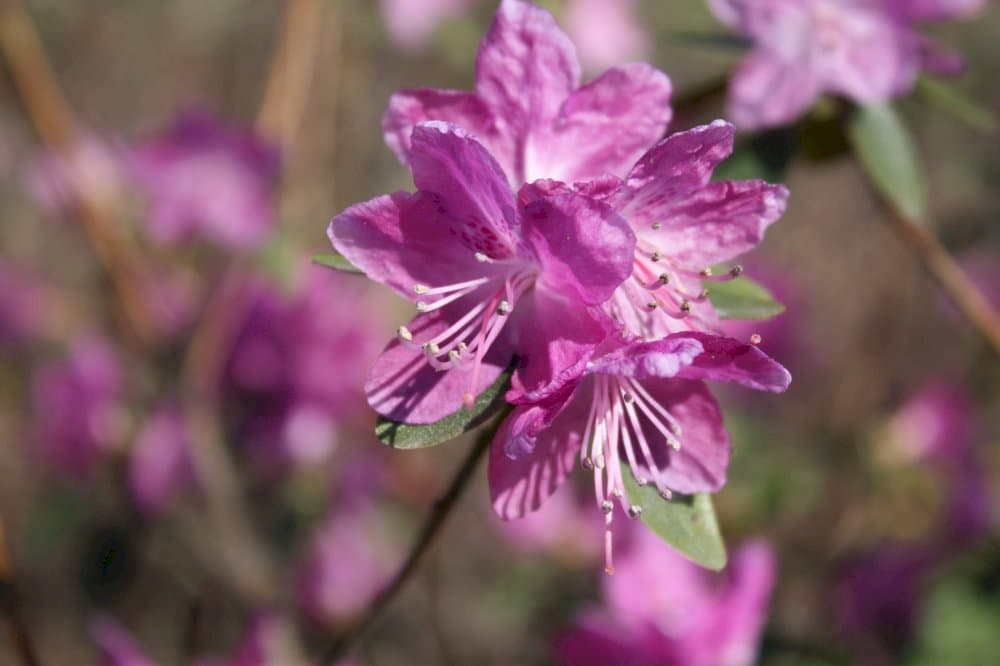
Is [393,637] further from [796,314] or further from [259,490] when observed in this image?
[796,314]

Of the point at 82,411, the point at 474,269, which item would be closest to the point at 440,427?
the point at 474,269

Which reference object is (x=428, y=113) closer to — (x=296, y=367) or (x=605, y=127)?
(x=605, y=127)

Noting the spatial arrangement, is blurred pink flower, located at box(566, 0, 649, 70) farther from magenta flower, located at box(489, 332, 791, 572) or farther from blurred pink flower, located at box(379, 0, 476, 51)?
magenta flower, located at box(489, 332, 791, 572)

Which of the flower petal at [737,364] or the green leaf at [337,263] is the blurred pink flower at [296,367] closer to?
the green leaf at [337,263]

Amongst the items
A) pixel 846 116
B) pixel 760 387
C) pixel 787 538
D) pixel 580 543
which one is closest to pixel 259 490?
pixel 580 543

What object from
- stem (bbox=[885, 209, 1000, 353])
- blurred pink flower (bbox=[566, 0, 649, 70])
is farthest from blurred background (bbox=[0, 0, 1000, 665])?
blurred pink flower (bbox=[566, 0, 649, 70])

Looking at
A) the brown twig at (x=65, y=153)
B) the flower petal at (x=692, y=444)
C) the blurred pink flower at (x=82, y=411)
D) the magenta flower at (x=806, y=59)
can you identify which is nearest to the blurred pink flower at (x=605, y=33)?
the brown twig at (x=65, y=153)

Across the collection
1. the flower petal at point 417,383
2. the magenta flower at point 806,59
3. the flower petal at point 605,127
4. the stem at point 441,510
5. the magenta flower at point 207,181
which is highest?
the flower petal at point 605,127
